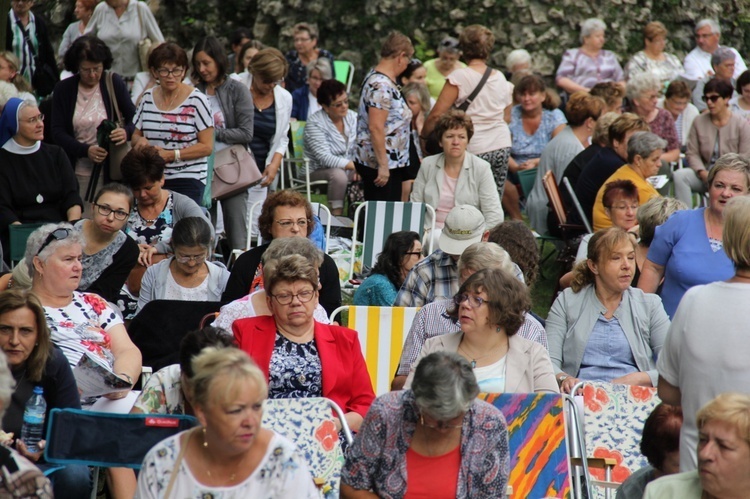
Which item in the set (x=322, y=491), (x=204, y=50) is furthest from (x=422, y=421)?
(x=204, y=50)

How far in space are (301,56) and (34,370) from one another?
9328mm

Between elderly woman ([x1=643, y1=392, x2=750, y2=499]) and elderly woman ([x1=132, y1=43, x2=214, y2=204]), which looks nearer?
elderly woman ([x1=643, y1=392, x2=750, y2=499])

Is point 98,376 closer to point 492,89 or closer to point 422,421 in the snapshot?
point 422,421

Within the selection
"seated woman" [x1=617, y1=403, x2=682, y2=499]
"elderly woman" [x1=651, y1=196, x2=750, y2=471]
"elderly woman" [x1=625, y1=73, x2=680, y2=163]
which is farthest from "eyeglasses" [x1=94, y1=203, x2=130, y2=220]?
"elderly woman" [x1=625, y1=73, x2=680, y2=163]

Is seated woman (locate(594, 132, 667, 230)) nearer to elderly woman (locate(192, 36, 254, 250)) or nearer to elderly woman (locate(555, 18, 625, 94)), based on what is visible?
elderly woman (locate(192, 36, 254, 250))

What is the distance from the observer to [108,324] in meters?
5.91

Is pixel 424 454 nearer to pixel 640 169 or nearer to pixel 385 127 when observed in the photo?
pixel 640 169

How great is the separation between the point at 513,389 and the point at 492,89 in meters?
6.25

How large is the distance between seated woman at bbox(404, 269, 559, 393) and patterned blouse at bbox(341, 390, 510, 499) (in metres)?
0.75

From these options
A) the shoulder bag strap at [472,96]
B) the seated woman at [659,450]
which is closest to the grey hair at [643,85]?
the shoulder bag strap at [472,96]

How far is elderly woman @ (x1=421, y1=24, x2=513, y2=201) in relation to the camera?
10773 millimetres

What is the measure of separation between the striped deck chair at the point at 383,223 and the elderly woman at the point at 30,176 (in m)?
2.28

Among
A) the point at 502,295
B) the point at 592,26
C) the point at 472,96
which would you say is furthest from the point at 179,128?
the point at 592,26

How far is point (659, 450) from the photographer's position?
425 cm
